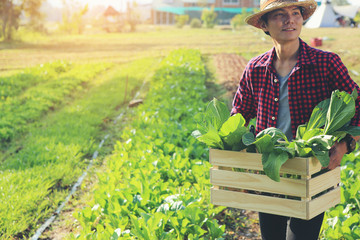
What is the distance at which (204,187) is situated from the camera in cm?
398

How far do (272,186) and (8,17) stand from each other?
21.3 m

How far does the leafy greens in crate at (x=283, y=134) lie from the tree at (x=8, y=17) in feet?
65.9

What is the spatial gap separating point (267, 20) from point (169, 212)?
1529 mm

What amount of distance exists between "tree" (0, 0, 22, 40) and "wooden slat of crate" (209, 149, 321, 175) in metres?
20.1

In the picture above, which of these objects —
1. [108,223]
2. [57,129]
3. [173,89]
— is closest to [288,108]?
[108,223]

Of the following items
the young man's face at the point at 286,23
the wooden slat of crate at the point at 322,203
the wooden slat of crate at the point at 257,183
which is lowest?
the wooden slat of crate at the point at 322,203

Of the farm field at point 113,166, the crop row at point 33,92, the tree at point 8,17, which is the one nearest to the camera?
the farm field at point 113,166

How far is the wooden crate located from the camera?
6.02ft

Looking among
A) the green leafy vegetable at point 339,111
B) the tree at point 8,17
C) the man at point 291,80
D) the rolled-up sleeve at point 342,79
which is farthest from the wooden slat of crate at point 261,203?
the tree at point 8,17

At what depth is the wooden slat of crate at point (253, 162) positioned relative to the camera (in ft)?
5.95

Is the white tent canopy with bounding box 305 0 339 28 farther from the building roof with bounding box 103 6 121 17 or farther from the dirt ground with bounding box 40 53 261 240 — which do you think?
the dirt ground with bounding box 40 53 261 240

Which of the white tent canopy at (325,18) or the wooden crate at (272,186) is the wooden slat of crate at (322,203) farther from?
the white tent canopy at (325,18)

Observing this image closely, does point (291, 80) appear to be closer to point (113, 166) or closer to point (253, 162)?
point (253, 162)

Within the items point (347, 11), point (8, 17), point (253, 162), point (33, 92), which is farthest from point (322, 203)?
point (347, 11)
